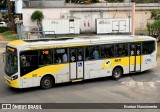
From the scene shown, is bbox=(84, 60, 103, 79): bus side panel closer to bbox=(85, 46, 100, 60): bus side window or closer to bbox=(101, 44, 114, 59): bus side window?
bbox=(85, 46, 100, 60): bus side window

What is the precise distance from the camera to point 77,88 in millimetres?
17688

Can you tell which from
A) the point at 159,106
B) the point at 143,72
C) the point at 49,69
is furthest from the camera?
the point at 143,72

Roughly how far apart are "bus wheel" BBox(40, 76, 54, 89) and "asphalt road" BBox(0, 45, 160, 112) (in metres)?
0.26

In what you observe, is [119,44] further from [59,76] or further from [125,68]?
[59,76]

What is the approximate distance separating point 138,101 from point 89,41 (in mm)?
4836

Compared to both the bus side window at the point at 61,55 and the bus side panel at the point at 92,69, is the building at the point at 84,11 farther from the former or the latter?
the bus side window at the point at 61,55

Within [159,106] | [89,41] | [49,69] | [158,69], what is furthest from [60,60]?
[158,69]

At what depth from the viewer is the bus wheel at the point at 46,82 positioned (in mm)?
17359

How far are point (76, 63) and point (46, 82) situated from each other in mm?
1915

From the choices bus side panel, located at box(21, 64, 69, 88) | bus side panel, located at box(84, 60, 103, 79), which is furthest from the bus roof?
bus side panel, located at box(21, 64, 69, 88)

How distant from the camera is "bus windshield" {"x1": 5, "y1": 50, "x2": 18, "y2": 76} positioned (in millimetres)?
16609

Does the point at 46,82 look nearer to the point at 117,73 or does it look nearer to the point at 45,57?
the point at 45,57

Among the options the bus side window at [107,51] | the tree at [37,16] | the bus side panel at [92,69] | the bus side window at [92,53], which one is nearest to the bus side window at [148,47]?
the bus side window at [107,51]

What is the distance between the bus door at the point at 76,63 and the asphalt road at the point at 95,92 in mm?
591
